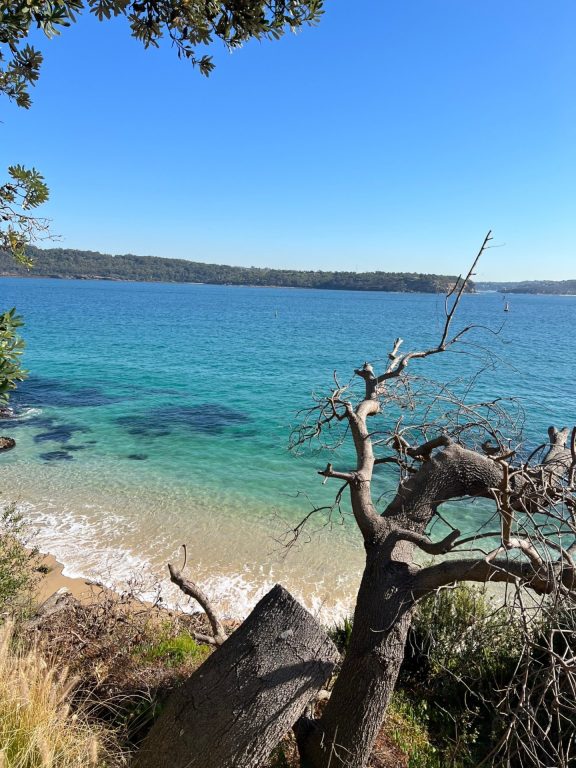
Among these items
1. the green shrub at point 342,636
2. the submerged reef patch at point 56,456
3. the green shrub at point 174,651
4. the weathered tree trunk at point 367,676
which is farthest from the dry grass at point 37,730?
the submerged reef patch at point 56,456

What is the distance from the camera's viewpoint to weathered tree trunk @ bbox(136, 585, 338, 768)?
3.65m

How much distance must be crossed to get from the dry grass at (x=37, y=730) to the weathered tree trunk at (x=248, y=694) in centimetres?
50

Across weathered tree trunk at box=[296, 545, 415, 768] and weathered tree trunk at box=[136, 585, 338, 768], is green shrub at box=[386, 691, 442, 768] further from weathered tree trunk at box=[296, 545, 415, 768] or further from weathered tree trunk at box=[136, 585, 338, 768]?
weathered tree trunk at box=[136, 585, 338, 768]

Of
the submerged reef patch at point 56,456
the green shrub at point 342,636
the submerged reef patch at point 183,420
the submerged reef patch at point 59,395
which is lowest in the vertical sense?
the submerged reef patch at point 59,395

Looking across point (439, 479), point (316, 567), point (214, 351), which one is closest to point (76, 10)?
point (439, 479)

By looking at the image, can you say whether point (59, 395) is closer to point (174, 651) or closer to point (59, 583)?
point (59, 583)

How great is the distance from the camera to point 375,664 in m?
4.14

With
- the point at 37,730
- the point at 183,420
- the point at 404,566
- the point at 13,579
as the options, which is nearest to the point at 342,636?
the point at 404,566

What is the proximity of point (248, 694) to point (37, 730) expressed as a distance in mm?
1410

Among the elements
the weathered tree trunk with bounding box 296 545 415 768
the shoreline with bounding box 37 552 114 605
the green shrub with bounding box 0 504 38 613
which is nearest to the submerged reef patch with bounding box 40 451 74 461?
the shoreline with bounding box 37 552 114 605

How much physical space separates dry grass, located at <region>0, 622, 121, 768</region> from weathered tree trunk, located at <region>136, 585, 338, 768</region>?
0.50 meters

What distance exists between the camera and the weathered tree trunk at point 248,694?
3648mm

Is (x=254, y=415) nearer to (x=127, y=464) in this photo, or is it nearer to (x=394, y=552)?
(x=127, y=464)

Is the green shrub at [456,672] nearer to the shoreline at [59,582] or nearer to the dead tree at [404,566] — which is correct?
the dead tree at [404,566]
